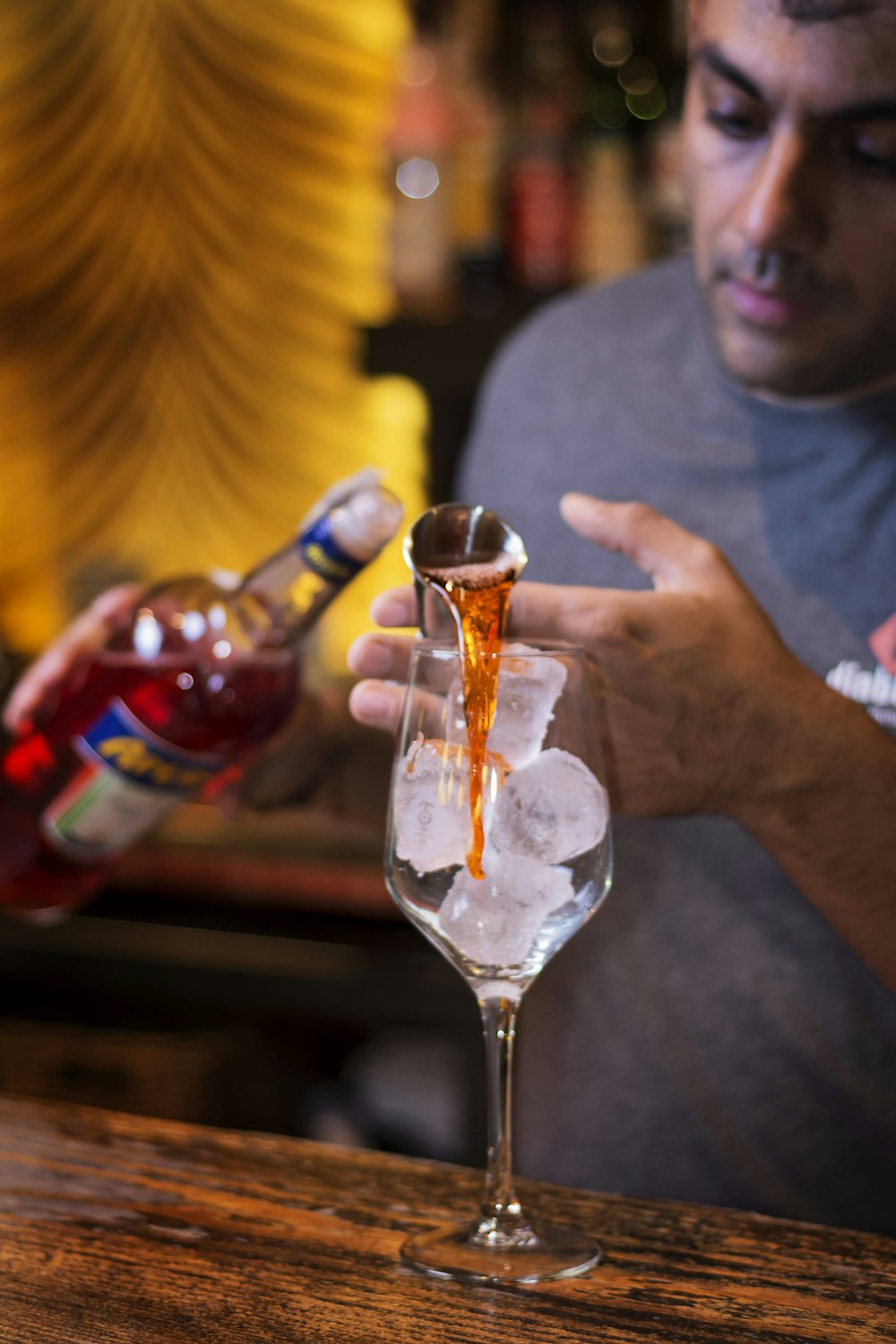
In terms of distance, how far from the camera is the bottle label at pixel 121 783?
36.9 inches

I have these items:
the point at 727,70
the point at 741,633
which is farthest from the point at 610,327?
the point at 741,633

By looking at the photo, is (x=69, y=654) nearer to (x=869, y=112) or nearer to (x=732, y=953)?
(x=732, y=953)

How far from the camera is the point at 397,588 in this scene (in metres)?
0.90

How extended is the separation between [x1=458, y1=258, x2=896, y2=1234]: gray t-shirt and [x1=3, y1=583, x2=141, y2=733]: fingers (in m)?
0.44

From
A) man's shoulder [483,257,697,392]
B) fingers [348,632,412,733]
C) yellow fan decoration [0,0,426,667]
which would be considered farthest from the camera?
yellow fan decoration [0,0,426,667]

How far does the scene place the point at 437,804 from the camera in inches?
28.8

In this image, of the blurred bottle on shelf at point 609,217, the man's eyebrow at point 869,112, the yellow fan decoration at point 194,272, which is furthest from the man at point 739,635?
the yellow fan decoration at point 194,272

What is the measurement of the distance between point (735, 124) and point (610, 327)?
385 millimetres

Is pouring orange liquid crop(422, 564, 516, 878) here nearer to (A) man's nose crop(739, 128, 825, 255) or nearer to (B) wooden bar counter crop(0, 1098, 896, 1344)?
(B) wooden bar counter crop(0, 1098, 896, 1344)

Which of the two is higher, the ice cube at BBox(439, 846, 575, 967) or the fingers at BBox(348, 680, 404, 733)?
the fingers at BBox(348, 680, 404, 733)

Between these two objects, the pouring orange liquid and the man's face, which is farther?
the man's face

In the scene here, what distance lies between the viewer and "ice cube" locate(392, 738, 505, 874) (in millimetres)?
726

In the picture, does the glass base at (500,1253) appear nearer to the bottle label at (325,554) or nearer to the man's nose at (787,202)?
the bottle label at (325,554)

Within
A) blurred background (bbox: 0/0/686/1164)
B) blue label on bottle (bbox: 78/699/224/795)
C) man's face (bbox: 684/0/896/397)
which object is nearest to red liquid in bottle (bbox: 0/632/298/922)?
blue label on bottle (bbox: 78/699/224/795)
